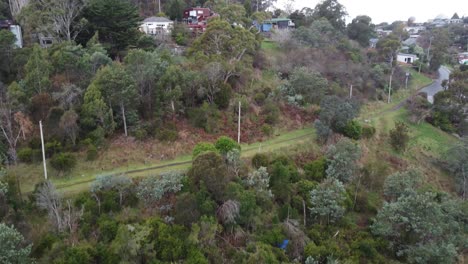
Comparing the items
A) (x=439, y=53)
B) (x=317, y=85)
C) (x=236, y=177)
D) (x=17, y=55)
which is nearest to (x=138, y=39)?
(x=17, y=55)

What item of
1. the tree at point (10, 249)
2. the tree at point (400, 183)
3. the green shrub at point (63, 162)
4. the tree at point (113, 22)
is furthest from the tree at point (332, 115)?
the tree at point (10, 249)

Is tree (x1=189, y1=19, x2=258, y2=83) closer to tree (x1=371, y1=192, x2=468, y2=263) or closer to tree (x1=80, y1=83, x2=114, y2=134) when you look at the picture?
tree (x1=80, y1=83, x2=114, y2=134)

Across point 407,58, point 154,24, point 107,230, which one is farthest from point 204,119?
point 407,58

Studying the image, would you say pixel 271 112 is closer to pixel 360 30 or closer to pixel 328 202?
pixel 328 202

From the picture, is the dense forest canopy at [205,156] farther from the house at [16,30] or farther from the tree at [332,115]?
the house at [16,30]

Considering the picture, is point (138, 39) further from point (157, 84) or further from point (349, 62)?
point (349, 62)

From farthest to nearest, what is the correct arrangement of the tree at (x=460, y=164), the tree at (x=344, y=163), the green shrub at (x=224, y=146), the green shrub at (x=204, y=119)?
the tree at (x=460, y=164) < the green shrub at (x=204, y=119) < the tree at (x=344, y=163) < the green shrub at (x=224, y=146)

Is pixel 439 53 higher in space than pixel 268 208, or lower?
higher
